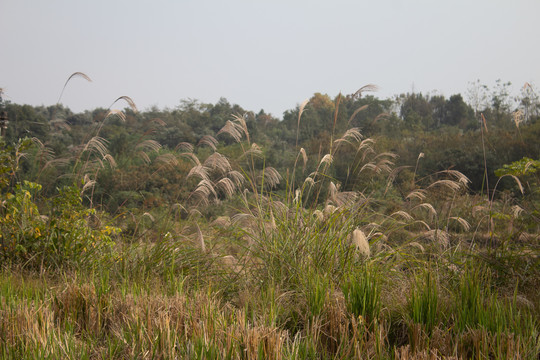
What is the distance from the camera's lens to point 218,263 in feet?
14.6

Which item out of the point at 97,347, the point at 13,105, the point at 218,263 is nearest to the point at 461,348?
the point at 97,347

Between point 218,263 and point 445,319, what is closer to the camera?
point 445,319

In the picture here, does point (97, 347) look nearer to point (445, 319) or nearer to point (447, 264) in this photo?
point (445, 319)

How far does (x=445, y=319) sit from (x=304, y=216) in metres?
1.81

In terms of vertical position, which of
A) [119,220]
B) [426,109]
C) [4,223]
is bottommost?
[119,220]

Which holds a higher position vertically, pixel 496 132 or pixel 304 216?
pixel 496 132

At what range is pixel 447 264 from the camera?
4.14 metres

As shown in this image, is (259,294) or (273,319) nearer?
(273,319)

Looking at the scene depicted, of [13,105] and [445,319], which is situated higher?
[13,105]

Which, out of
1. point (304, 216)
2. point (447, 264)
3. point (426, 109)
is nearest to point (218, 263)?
point (304, 216)

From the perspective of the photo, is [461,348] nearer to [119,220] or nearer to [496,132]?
[119,220]

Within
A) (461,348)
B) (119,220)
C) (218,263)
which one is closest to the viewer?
(461,348)

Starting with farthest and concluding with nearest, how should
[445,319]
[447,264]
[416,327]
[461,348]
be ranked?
[447,264]
[445,319]
[416,327]
[461,348]

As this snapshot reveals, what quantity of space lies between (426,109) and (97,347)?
113ft
